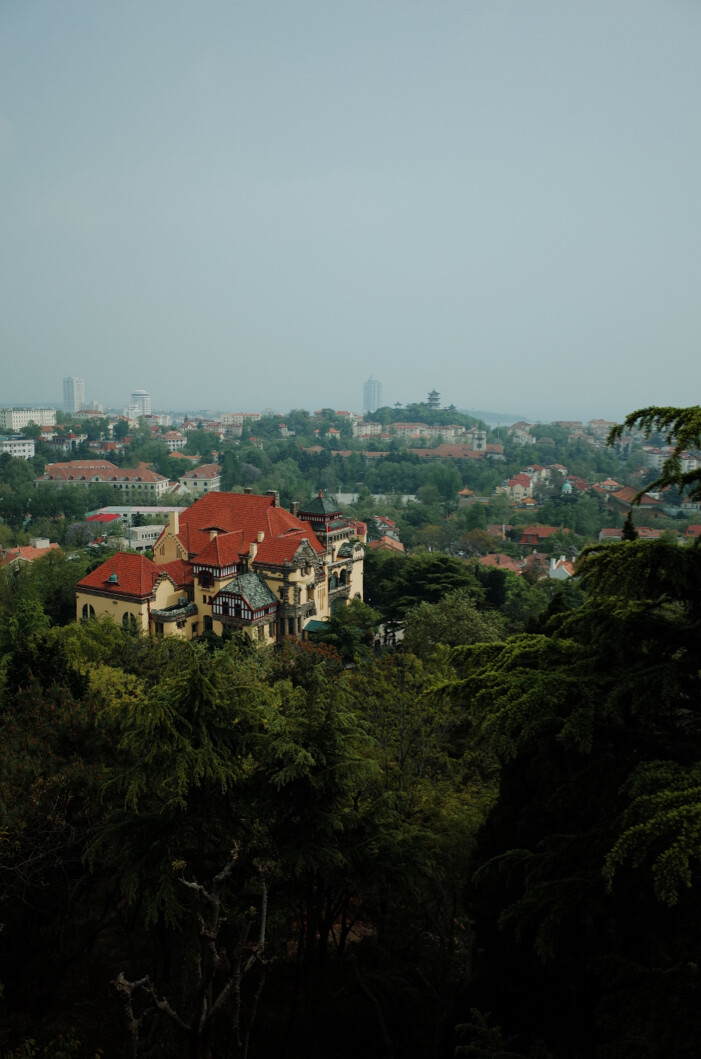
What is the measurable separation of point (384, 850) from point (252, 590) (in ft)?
53.4

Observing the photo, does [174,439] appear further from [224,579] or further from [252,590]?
[252,590]

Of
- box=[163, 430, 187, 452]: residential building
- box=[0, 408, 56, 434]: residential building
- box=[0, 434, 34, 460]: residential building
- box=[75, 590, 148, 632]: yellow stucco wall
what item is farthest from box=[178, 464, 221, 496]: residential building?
box=[75, 590, 148, 632]: yellow stucco wall

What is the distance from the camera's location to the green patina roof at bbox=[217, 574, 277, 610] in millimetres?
23719

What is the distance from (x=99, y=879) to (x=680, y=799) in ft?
26.7

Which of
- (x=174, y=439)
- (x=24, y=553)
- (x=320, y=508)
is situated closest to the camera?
(x=320, y=508)

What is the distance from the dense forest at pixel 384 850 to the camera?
5012 mm

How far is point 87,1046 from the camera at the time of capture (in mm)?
8555

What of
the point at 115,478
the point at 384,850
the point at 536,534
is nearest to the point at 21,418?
the point at 115,478

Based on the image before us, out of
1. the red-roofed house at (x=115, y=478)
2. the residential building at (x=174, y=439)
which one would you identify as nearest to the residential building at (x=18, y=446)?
the red-roofed house at (x=115, y=478)

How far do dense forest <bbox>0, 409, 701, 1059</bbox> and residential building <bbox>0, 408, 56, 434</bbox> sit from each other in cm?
11963

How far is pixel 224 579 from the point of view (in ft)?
81.2

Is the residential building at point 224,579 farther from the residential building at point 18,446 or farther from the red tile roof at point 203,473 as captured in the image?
the residential building at point 18,446

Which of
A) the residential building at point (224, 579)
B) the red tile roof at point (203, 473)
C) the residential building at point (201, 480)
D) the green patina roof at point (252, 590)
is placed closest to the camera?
the green patina roof at point (252, 590)

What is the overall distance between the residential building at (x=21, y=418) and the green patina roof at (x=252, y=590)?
349 ft
